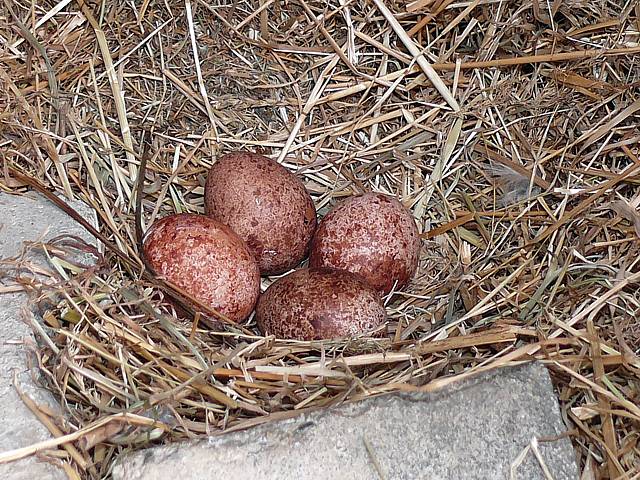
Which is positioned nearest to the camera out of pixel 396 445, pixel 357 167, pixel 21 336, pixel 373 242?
pixel 396 445

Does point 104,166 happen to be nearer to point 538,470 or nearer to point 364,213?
point 364,213

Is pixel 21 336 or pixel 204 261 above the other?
pixel 21 336

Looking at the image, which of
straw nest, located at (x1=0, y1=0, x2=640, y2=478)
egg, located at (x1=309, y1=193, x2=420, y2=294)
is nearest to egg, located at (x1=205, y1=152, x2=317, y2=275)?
egg, located at (x1=309, y1=193, x2=420, y2=294)

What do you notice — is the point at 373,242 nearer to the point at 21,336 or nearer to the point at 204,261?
the point at 204,261

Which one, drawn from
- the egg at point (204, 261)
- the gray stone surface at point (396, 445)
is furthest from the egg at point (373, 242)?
the gray stone surface at point (396, 445)

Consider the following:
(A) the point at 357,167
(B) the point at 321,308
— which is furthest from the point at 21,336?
(A) the point at 357,167

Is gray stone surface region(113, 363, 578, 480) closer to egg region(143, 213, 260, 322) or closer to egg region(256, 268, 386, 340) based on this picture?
egg region(256, 268, 386, 340)
